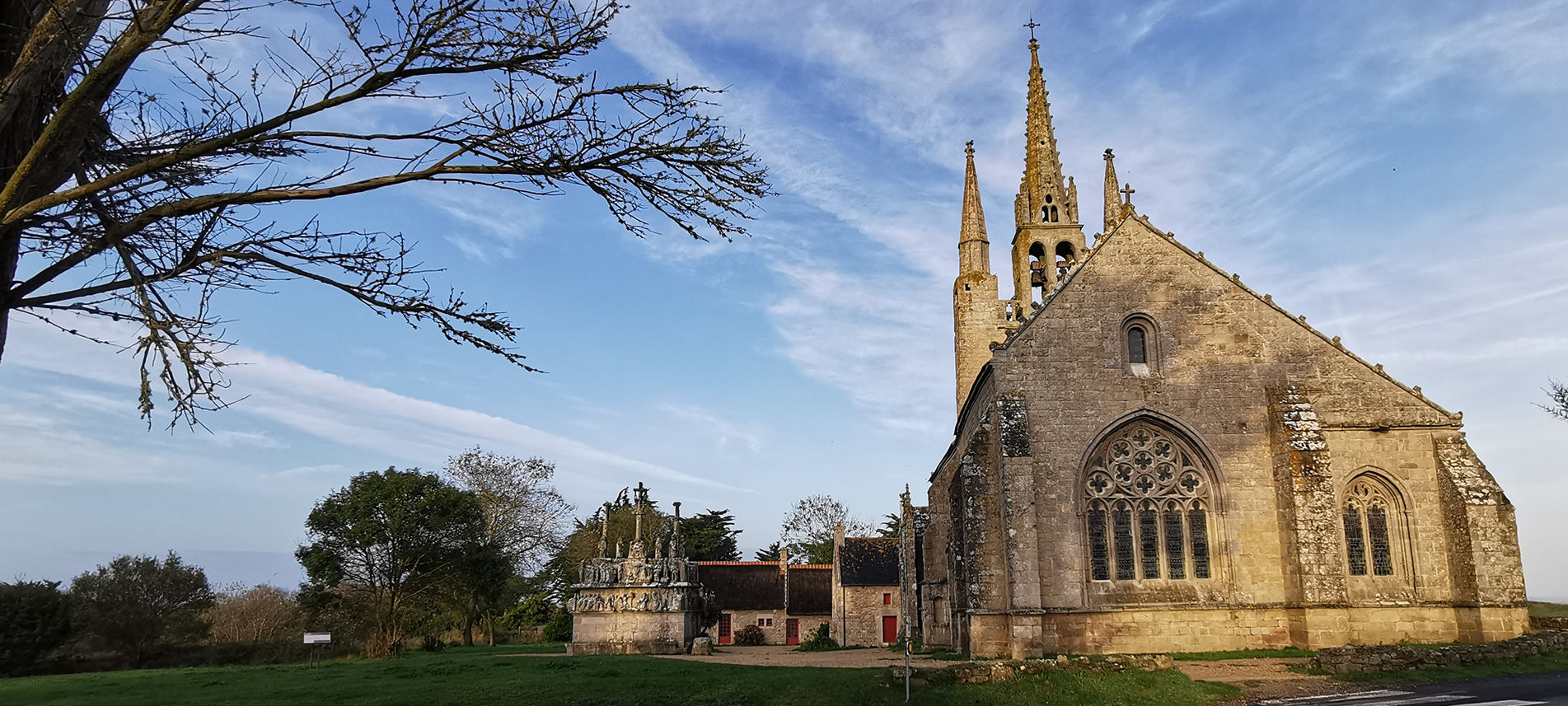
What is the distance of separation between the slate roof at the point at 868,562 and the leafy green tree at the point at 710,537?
22.2 m

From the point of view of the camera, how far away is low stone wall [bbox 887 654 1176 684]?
15.5 meters

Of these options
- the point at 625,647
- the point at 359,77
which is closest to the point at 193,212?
the point at 359,77

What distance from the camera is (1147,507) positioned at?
71.8ft

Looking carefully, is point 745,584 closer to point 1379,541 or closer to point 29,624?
point 29,624

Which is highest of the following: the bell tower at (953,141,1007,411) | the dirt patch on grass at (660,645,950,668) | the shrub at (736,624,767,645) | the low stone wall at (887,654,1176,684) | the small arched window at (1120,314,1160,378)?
the bell tower at (953,141,1007,411)

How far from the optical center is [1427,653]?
1664 centimetres

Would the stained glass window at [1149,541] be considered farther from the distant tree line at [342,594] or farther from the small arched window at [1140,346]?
the distant tree line at [342,594]

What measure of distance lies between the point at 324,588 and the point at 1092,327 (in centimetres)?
3150

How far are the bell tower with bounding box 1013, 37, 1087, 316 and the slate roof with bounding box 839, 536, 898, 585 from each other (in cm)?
1443

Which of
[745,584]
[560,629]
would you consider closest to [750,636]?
[745,584]


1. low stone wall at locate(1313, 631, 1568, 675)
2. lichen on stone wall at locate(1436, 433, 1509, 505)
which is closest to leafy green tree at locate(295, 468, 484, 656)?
low stone wall at locate(1313, 631, 1568, 675)

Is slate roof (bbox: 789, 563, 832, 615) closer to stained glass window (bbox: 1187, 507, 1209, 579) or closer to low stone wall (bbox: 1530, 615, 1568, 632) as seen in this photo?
stained glass window (bbox: 1187, 507, 1209, 579)

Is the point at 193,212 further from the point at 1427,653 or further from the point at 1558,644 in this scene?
the point at 1558,644

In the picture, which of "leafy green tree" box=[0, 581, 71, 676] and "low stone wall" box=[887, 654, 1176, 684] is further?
"leafy green tree" box=[0, 581, 71, 676]
